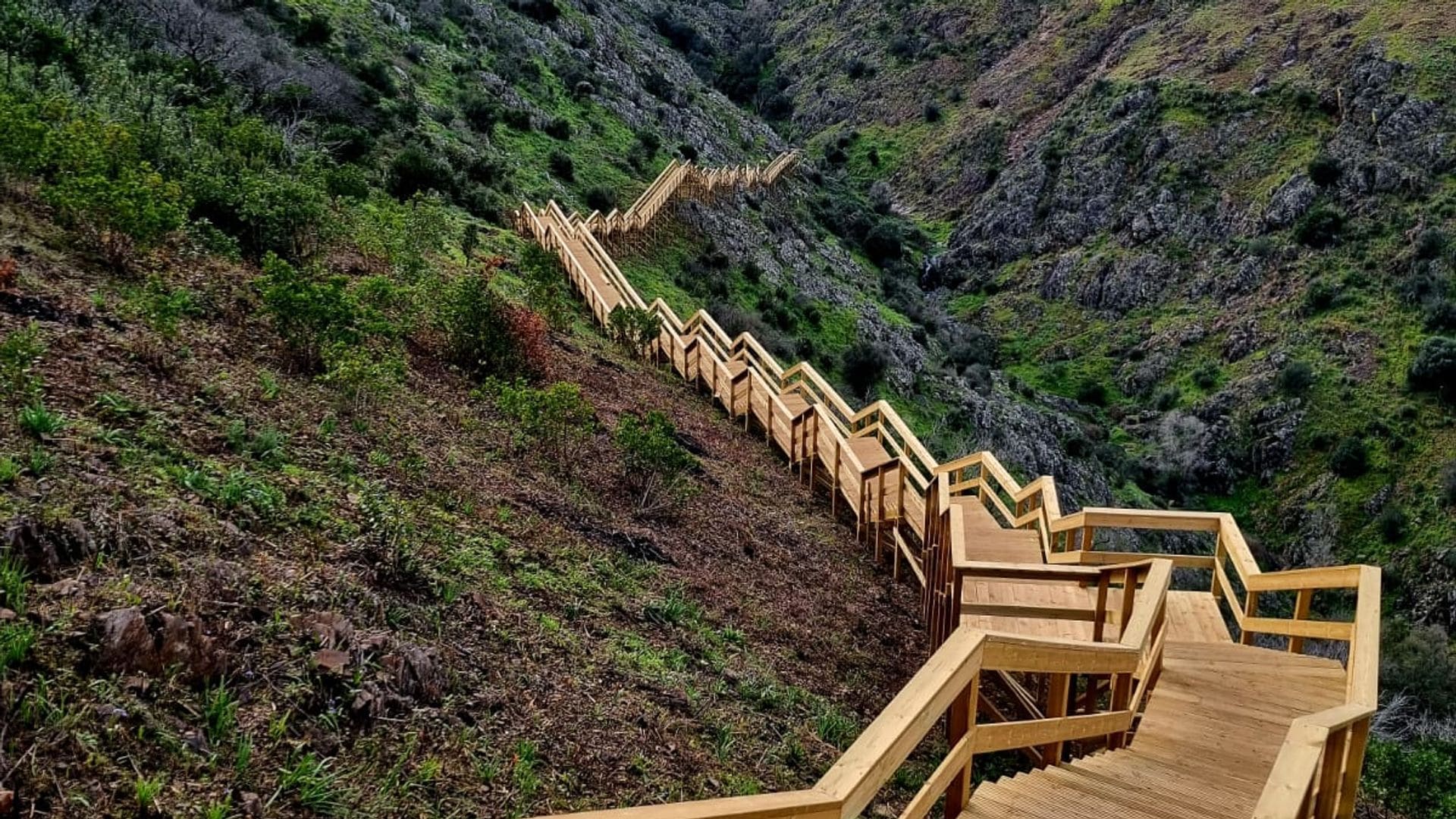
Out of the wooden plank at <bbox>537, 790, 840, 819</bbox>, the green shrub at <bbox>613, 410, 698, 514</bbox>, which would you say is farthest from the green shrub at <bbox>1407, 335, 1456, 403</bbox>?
the wooden plank at <bbox>537, 790, 840, 819</bbox>

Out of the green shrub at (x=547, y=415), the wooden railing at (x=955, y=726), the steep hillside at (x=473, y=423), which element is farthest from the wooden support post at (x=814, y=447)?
the wooden railing at (x=955, y=726)

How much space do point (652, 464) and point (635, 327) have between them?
7418 mm

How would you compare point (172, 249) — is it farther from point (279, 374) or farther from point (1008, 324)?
point (1008, 324)

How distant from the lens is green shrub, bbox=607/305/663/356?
609 inches

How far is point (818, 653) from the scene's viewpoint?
723 centimetres

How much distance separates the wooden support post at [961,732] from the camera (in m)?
3.34

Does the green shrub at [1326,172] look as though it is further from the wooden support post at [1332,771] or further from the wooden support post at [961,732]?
the wooden support post at [961,732]

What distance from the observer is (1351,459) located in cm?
3145

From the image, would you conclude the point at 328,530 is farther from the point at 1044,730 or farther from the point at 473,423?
the point at 1044,730

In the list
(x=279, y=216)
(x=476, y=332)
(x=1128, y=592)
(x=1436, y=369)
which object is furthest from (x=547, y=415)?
(x=1436, y=369)

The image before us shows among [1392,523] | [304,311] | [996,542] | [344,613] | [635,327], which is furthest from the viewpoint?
[1392,523]

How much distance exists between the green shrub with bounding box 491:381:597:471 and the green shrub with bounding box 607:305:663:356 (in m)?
6.97

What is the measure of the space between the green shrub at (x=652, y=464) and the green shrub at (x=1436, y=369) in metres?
35.8

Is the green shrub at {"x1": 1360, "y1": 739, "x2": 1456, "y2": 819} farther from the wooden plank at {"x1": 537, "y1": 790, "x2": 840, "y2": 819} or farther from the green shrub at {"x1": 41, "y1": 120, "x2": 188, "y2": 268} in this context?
the green shrub at {"x1": 41, "y1": 120, "x2": 188, "y2": 268}
